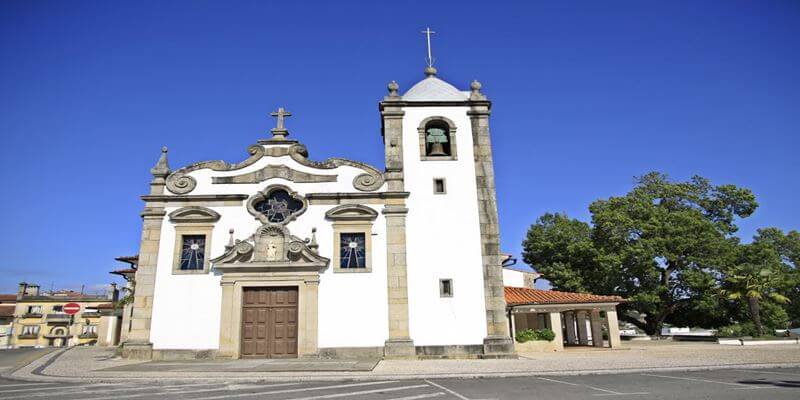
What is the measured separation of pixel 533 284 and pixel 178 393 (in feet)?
84.2

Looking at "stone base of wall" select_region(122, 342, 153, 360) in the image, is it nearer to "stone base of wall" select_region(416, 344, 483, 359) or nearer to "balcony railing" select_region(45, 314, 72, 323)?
"stone base of wall" select_region(416, 344, 483, 359)

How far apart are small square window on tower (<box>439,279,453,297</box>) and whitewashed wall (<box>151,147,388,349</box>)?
1.85m

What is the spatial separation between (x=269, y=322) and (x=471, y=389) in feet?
29.8

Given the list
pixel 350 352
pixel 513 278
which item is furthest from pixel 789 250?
pixel 350 352

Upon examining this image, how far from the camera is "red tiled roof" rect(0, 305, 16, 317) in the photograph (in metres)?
49.0

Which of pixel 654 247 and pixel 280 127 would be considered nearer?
pixel 280 127

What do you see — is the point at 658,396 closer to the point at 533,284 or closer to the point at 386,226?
the point at 386,226

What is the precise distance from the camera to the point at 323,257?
16625 millimetres

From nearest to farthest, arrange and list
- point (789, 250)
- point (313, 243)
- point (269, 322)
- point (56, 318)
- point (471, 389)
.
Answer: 1. point (471, 389)
2. point (269, 322)
3. point (313, 243)
4. point (789, 250)
5. point (56, 318)

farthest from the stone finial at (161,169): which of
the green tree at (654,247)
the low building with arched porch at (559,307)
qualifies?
the green tree at (654,247)

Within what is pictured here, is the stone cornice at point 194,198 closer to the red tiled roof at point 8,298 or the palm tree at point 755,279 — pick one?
the palm tree at point 755,279

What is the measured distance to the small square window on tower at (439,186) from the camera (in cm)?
1775

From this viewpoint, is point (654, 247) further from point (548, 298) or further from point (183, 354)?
point (183, 354)

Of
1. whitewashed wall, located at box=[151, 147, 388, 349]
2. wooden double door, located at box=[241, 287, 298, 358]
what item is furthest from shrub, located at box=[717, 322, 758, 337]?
wooden double door, located at box=[241, 287, 298, 358]
